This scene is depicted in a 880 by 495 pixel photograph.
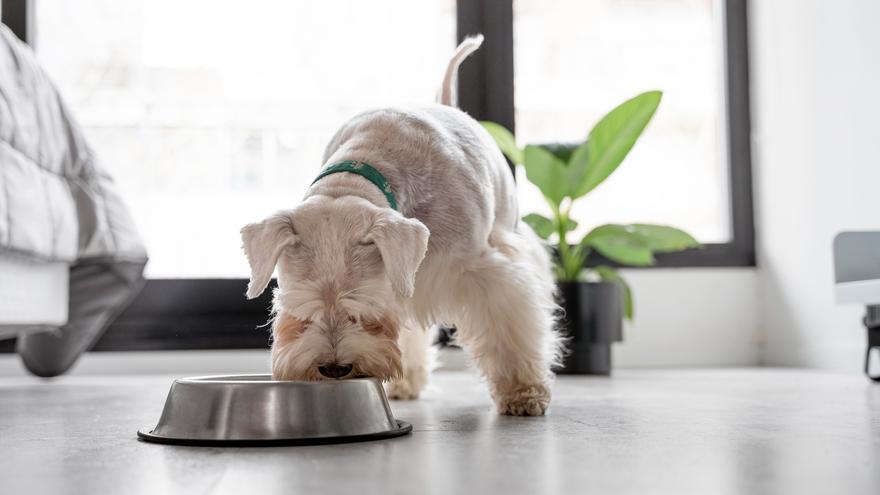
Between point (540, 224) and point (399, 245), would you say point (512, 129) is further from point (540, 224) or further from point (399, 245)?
point (399, 245)

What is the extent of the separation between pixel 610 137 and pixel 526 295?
63.9 inches

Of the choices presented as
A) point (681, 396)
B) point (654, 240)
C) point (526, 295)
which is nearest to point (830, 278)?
point (654, 240)

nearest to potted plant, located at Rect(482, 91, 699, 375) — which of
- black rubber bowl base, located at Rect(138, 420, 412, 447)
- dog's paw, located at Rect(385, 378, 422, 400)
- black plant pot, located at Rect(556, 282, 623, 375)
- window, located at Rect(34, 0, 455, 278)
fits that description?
black plant pot, located at Rect(556, 282, 623, 375)

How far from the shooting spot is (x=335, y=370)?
1720 mm

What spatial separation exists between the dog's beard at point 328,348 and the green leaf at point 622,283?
7.29 feet

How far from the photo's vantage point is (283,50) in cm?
462

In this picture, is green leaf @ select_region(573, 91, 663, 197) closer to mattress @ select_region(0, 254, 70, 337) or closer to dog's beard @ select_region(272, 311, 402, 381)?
mattress @ select_region(0, 254, 70, 337)

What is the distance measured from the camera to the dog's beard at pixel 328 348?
171 cm

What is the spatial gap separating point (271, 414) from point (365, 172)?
24.4 inches

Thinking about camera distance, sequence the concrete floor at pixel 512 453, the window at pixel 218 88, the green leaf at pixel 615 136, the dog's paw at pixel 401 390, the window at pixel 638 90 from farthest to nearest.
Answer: the window at pixel 638 90
the window at pixel 218 88
the green leaf at pixel 615 136
the dog's paw at pixel 401 390
the concrete floor at pixel 512 453

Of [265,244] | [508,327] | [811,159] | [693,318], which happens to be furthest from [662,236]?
[265,244]

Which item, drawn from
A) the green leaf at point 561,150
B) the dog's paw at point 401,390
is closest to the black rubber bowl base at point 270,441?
the dog's paw at point 401,390

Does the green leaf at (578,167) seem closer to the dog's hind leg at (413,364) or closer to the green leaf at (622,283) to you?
the green leaf at (622,283)

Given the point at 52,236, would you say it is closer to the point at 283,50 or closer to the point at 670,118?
the point at 283,50
